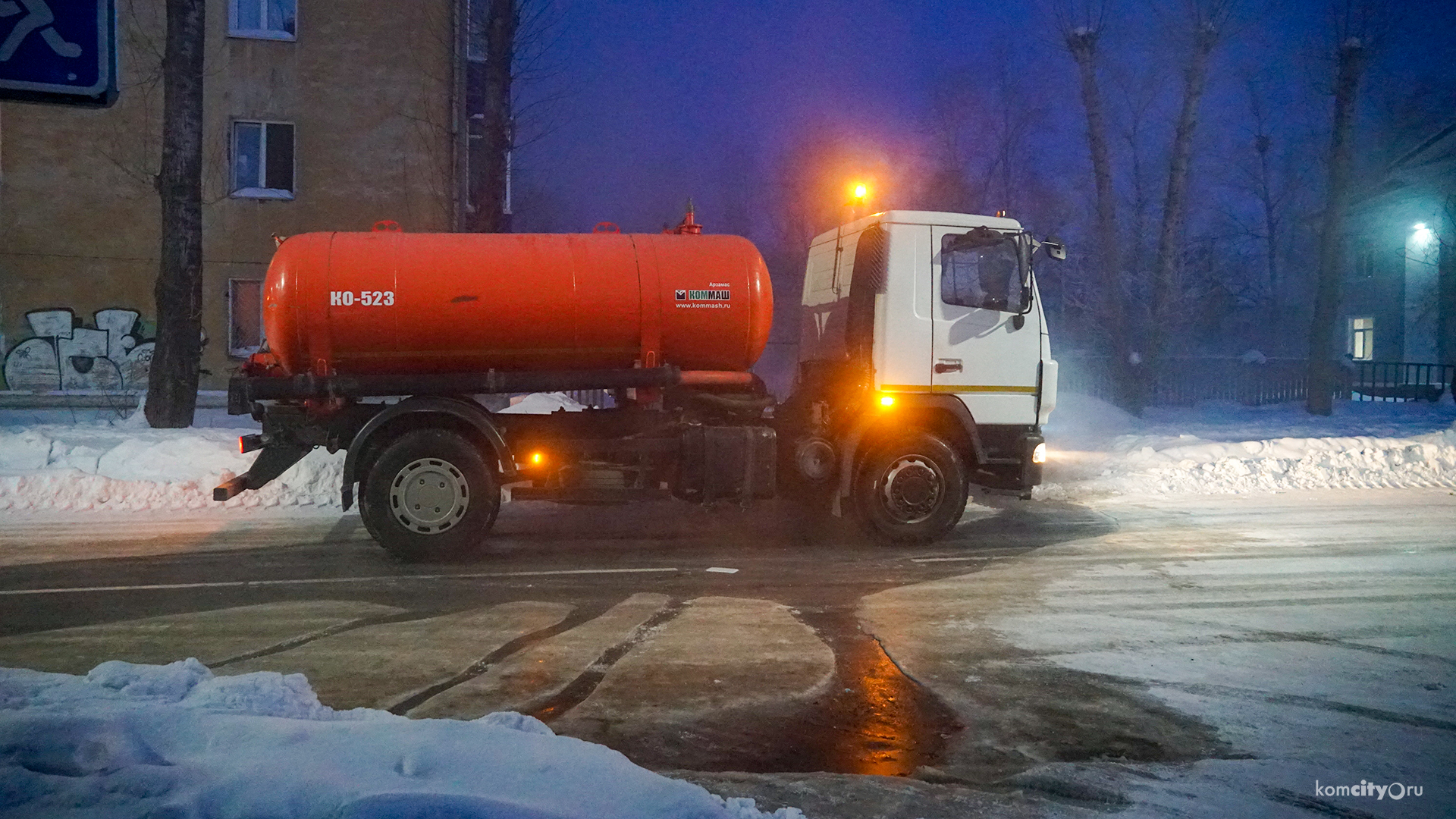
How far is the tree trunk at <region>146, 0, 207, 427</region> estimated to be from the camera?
1337 centimetres

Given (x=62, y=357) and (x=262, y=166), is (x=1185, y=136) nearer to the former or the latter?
(x=262, y=166)

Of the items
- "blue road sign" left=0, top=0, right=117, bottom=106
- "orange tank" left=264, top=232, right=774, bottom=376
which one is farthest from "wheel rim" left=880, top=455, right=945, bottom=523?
"blue road sign" left=0, top=0, right=117, bottom=106

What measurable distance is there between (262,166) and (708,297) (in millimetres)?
16975

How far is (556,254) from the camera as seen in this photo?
8484 millimetres

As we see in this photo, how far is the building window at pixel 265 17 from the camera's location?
2144 cm

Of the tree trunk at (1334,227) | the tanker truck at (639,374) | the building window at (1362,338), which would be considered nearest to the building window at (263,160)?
the tanker truck at (639,374)

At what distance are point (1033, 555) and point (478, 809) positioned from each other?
6616 mm

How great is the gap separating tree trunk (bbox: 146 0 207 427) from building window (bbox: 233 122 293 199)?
840 cm

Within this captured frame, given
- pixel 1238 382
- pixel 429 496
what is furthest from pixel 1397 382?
pixel 429 496

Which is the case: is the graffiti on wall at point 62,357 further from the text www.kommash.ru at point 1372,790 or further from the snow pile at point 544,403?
the text www.kommash.ru at point 1372,790

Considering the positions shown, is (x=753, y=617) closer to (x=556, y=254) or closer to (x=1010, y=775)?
(x=1010, y=775)

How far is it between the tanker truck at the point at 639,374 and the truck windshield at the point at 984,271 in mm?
16

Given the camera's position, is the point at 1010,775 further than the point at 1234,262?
No

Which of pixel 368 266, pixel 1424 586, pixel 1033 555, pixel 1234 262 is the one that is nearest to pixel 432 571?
pixel 368 266
